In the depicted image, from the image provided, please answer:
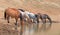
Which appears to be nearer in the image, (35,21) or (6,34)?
(6,34)

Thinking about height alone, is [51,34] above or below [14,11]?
below

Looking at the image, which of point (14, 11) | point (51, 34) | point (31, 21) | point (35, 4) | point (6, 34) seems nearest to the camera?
point (6, 34)

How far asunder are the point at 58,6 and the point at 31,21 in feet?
49.4

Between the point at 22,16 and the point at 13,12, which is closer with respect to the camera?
the point at 22,16

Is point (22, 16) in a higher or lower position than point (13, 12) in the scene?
lower

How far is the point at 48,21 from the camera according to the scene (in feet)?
86.1

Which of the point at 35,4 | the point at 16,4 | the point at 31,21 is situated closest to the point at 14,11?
the point at 31,21

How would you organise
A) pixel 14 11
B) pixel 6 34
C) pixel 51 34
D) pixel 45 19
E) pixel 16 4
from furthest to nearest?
pixel 16 4
pixel 45 19
pixel 14 11
pixel 51 34
pixel 6 34

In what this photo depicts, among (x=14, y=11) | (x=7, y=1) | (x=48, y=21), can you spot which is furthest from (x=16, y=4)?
(x=14, y=11)

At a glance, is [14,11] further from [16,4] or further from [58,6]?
[58,6]

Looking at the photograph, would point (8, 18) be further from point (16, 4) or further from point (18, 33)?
point (16, 4)

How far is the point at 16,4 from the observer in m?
33.8

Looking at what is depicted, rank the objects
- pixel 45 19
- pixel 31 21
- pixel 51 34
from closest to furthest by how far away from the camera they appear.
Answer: pixel 51 34
pixel 31 21
pixel 45 19

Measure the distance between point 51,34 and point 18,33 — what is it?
2135 mm
